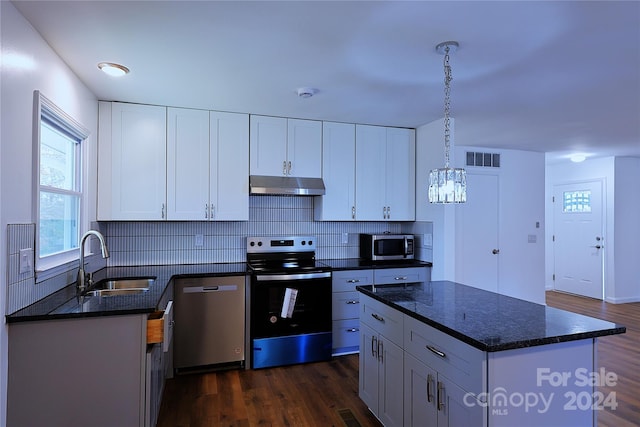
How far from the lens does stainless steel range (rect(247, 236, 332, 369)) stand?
3.22 metres

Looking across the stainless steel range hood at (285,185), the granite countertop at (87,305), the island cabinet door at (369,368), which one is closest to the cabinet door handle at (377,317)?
the island cabinet door at (369,368)

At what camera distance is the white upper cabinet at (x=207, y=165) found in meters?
3.34

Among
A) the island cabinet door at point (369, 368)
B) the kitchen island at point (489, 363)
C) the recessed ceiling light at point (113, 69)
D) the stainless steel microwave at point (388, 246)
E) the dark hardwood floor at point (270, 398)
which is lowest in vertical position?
the dark hardwood floor at point (270, 398)

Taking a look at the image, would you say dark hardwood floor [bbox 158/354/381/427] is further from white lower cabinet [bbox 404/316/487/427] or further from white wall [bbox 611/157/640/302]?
white wall [bbox 611/157/640/302]

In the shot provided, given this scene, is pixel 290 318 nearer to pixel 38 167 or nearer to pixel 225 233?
pixel 225 233

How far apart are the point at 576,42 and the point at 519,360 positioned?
171 cm

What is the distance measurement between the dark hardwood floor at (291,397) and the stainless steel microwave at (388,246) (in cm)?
104

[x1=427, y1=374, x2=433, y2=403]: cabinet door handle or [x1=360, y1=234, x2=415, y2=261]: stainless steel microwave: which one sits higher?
[x1=360, y1=234, x2=415, y2=261]: stainless steel microwave

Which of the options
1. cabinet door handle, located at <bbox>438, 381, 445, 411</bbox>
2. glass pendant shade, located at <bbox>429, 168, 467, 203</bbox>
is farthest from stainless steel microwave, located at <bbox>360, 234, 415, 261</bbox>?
cabinet door handle, located at <bbox>438, 381, 445, 411</bbox>

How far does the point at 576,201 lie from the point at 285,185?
553 centimetres

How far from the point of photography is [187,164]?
3369 mm

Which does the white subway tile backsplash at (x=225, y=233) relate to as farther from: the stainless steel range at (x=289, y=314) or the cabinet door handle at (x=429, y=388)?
the cabinet door handle at (x=429, y=388)

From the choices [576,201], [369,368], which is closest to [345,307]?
[369,368]

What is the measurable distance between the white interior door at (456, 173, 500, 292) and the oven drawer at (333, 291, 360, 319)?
1.99 m
